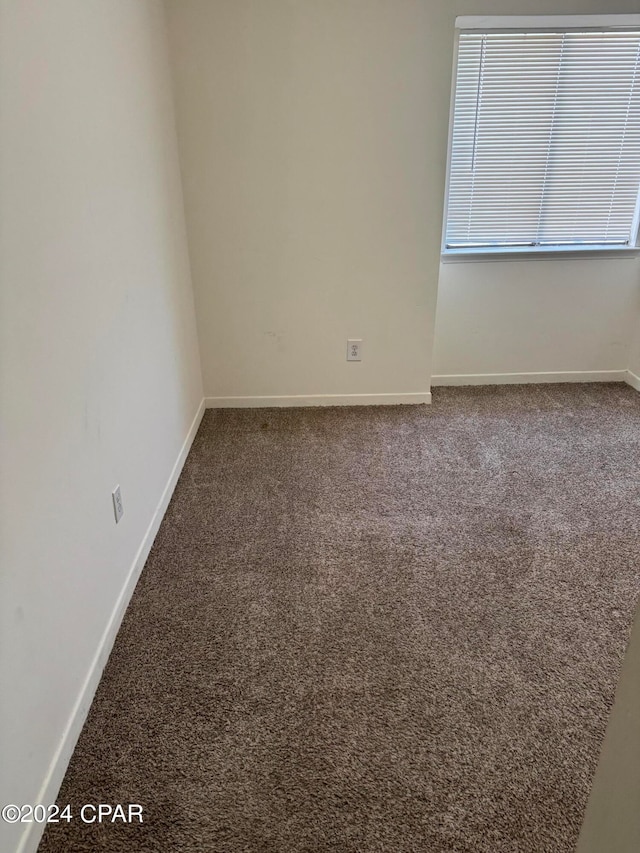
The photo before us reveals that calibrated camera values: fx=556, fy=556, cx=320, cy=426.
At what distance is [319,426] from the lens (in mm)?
3166

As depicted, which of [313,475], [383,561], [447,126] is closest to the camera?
[383,561]

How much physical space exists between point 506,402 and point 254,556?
6.68ft

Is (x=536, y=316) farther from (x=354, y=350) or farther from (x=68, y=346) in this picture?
(x=68, y=346)

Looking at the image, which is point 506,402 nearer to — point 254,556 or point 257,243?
point 257,243

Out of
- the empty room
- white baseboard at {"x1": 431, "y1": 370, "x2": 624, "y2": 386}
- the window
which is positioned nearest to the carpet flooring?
the empty room

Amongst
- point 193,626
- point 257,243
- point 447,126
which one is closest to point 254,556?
point 193,626

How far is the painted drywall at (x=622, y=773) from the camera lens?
720mm

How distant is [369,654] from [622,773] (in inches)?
39.6

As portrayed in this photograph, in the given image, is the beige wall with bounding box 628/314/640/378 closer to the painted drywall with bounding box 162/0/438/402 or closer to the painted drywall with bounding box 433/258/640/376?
the painted drywall with bounding box 433/258/640/376

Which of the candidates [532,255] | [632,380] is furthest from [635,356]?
[532,255]

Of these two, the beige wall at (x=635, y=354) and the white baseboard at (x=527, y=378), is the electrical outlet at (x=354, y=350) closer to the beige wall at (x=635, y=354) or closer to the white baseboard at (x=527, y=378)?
the white baseboard at (x=527, y=378)

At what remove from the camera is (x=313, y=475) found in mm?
2664

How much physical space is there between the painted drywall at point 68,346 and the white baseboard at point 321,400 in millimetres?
1070

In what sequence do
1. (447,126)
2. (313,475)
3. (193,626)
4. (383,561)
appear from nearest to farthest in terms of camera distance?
(193,626) → (383,561) → (313,475) → (447,126)
